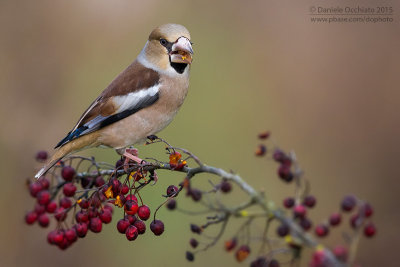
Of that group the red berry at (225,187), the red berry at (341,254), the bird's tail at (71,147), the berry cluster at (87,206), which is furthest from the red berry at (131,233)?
the red berry at (341,254)

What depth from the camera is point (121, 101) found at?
3.50 m

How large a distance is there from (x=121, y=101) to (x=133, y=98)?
7 cm

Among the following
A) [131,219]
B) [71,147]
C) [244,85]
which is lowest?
[131,219]

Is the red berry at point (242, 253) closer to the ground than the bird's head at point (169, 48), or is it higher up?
closer to the ground

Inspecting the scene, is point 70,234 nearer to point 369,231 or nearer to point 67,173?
point 67,173

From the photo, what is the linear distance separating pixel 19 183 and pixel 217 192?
135 inches

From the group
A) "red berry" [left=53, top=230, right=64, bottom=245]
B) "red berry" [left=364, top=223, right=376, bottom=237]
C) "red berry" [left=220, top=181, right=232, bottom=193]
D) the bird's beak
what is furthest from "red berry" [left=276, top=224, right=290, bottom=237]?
the bird's beak

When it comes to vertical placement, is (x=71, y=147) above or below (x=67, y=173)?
above

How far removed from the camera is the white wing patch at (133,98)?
3.49 metres

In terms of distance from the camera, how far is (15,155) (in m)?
5.07

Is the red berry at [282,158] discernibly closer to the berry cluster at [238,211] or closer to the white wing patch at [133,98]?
the berry cluster at [238,211]

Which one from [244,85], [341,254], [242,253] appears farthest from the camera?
[244,85]

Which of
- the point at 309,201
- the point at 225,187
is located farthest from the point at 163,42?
the point at 309,201

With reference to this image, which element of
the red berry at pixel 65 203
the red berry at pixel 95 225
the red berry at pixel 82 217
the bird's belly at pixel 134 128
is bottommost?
the red berry at pixel 95 225
